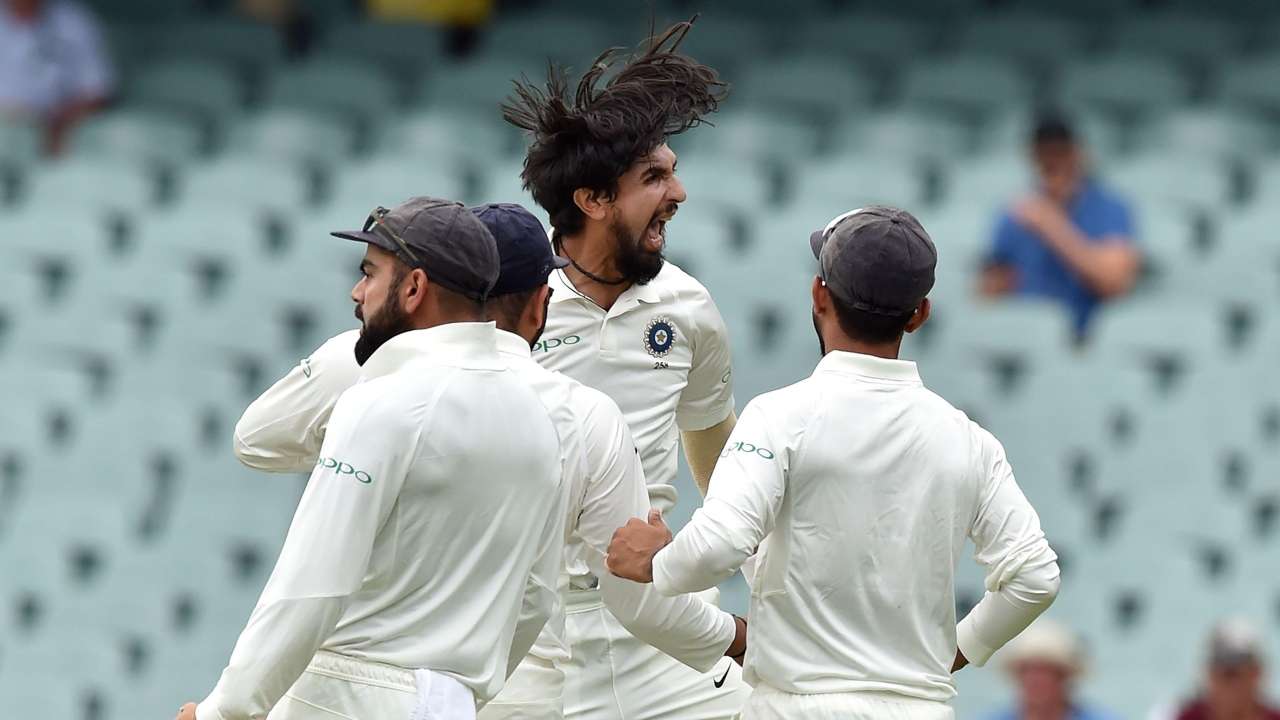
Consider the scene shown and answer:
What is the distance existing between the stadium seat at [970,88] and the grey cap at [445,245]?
5.09m

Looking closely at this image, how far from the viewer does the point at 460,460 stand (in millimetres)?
2979

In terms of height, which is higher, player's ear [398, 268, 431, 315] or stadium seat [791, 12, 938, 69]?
stadium seat [791, 12, 938, 69]

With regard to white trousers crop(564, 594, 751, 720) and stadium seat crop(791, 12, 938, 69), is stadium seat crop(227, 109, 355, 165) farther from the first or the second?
white trousers crop(564, 594, 751, 720)

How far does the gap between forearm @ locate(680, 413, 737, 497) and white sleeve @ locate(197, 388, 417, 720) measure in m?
1.18

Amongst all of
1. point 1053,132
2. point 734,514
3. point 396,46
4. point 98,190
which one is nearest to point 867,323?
point 734,514

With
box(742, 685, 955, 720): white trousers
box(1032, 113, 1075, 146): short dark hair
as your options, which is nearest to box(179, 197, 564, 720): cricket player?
box(742, 685, 955, 720): white trousers

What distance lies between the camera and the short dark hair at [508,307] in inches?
128

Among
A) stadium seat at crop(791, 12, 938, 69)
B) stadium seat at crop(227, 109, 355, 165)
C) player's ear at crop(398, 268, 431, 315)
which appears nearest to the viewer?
player's ear at crop(398, 268, 431, 315)

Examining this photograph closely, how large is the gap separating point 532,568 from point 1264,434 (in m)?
3.83

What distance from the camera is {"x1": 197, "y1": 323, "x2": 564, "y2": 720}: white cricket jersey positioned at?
9.44 ft

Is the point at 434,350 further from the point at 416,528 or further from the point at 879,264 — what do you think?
the point at 879,264

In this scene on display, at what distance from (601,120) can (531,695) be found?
102 centimetres

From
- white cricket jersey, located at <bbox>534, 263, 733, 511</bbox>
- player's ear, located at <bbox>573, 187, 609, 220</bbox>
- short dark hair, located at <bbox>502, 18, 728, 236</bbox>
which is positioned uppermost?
short dark hair, located at <bbox>502, 18, 728, 236</bbox>

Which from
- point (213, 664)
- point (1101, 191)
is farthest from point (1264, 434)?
point (213, 664)
